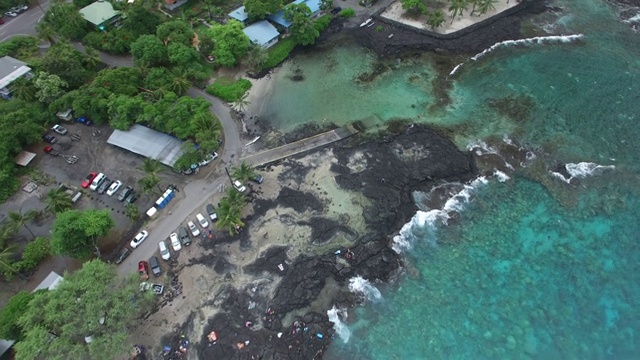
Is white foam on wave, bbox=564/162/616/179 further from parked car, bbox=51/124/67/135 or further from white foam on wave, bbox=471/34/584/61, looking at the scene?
parked car, bbox=51/124/67/135

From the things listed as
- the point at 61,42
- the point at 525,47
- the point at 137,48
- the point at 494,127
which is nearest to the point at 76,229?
the point at 137,48

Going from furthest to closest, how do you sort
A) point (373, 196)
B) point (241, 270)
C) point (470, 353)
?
point (373, 196) < point (241, 270) < point (470, 353)

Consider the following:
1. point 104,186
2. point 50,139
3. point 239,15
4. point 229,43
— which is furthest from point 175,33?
point 104,186

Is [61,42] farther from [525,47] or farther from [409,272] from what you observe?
[525,47]

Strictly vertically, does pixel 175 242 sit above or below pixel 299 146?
below

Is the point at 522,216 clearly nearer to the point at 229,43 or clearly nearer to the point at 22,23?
the point at 229,43

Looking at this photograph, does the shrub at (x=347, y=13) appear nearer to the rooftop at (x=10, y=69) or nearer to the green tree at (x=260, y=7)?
the green tree at (x=260, y=7)

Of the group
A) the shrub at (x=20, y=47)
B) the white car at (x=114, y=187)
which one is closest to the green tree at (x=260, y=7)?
the shrub at (x=20, y=47)
